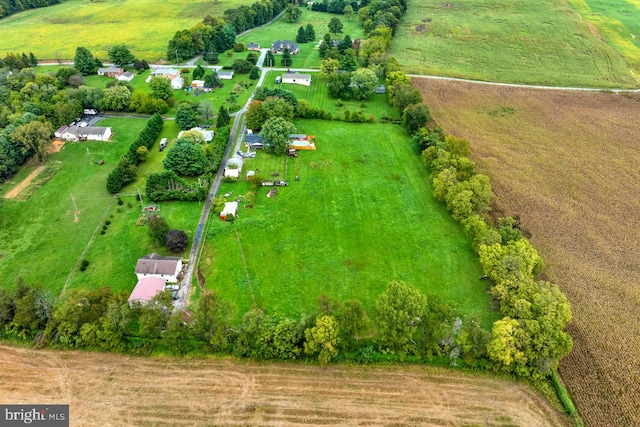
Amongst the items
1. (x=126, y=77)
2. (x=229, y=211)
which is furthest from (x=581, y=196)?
(x=126, y=77)

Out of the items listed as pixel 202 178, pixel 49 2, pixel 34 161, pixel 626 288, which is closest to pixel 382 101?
pixel 202 178

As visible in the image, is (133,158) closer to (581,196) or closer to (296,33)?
(581,196)

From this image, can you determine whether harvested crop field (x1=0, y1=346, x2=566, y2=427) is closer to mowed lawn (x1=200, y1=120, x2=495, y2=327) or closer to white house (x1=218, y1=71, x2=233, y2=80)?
mowed lawn (x1=200, y1=120, x2=495, y2=327)

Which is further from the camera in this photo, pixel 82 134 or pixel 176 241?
pixel 82 134

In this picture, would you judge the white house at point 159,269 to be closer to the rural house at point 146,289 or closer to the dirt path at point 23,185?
the rural house at point 146,289

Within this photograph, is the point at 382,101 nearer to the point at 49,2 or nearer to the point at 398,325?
the point at 398,325

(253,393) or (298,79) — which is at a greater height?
(298,79)
